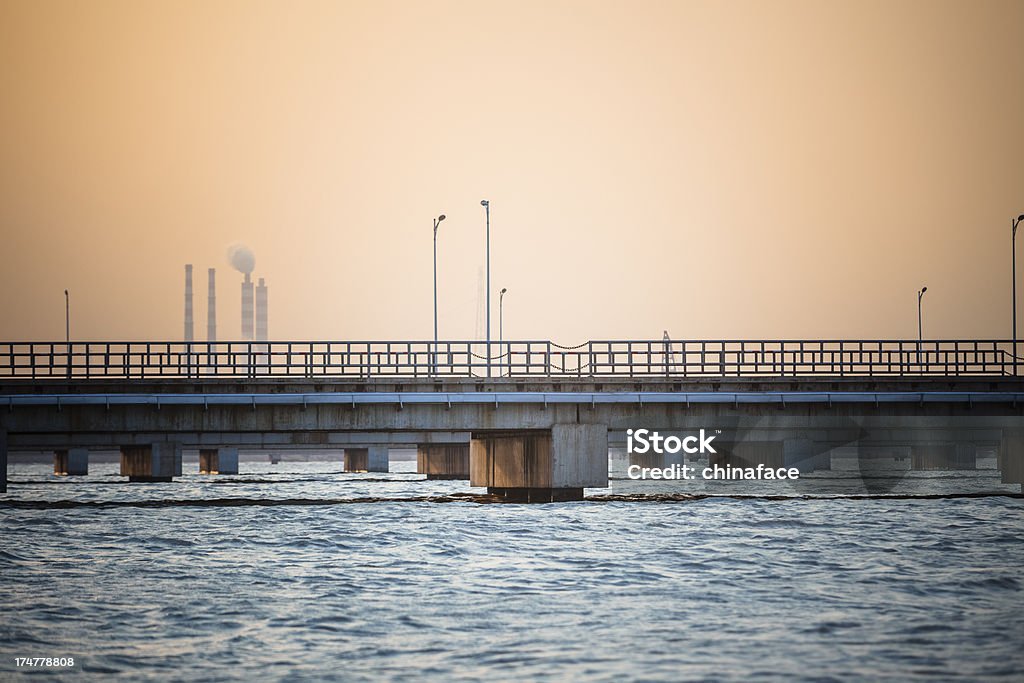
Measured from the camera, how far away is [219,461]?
14025 cm

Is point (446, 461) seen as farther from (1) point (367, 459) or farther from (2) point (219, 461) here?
(1) point (367, 459)

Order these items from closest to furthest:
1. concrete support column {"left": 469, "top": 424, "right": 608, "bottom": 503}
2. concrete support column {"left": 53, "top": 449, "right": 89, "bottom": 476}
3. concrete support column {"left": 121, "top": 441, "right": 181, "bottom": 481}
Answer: concrete support column {"left": 469, "top": 424, "right": 608, "bottom": 503} < concrete support column {"left": 121, "top": 441, "right": 181, "bottom": 481} < concrete support column {"left": 53, "top": 449, "right": 89, "bottom": 476}

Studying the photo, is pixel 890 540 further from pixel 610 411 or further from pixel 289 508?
pixel 289 508

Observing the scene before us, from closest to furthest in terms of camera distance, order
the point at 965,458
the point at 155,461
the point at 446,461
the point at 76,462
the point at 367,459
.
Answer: the point at 965,458
the point at 155,461
the point at 446,461
the point at 76,462
the point at 367,459

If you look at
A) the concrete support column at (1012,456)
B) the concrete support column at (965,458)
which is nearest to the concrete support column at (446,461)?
the concrete support column at (965,458)

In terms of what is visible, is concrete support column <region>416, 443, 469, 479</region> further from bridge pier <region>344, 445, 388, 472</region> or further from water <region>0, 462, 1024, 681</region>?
water <region>0, 462, 1024, 681</region>

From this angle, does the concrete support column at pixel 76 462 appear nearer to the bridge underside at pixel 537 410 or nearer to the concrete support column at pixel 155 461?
the concrete support column at pixel 155 461

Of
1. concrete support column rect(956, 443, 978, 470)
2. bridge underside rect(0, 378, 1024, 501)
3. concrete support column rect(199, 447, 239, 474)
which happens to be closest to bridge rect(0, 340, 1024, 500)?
bridge underside rect(0, 378, 1024, 501)

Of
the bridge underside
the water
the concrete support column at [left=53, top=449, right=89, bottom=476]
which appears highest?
the bridge underside

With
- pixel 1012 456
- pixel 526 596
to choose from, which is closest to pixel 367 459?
pixel 1012 456

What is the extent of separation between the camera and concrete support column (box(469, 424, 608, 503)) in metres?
56.6

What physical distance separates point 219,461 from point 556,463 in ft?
291

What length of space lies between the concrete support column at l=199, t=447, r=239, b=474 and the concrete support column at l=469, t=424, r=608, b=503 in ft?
274

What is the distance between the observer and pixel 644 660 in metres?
22.2
